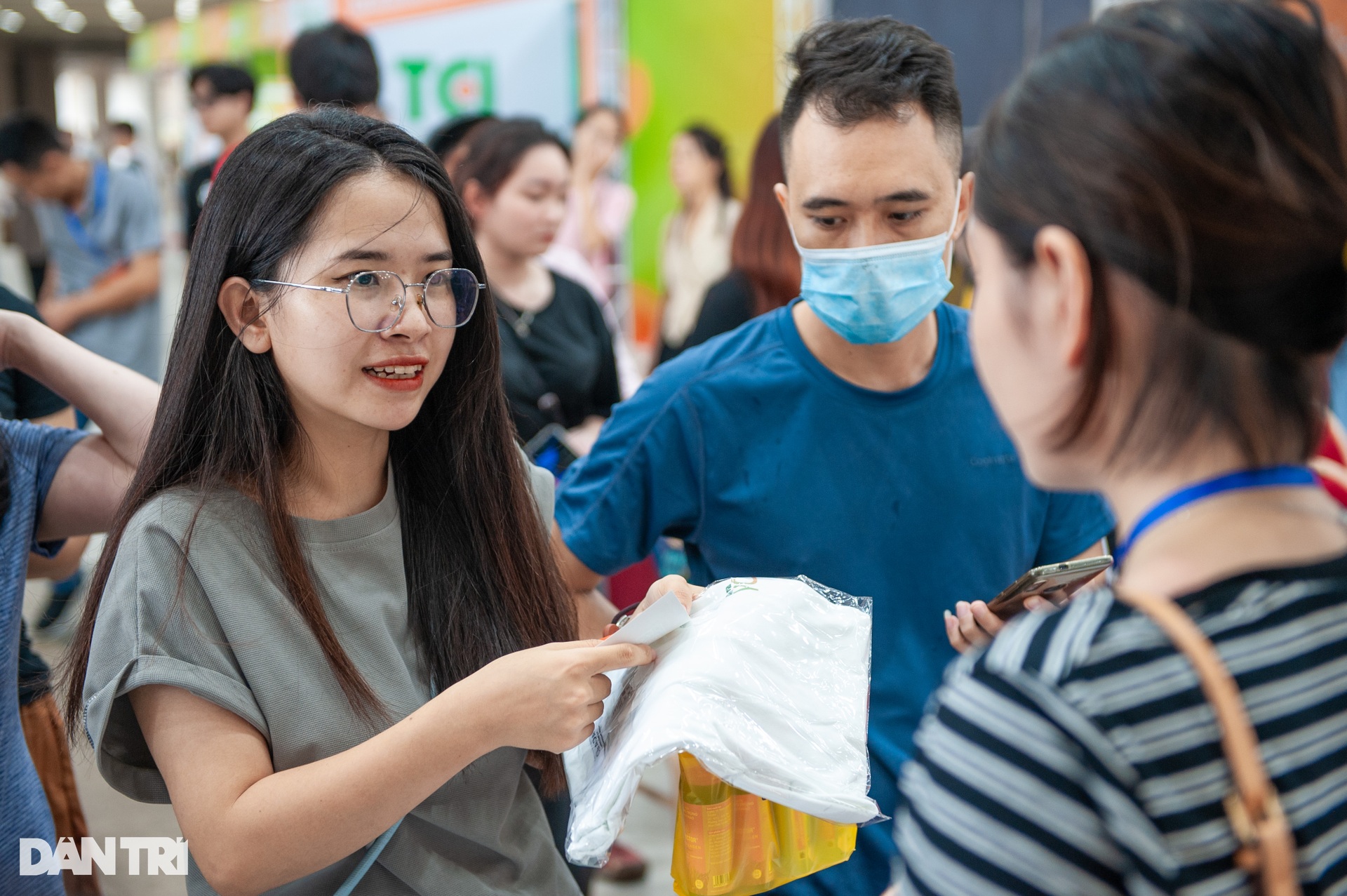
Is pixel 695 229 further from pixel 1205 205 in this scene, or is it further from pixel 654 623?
pixel 1205 205

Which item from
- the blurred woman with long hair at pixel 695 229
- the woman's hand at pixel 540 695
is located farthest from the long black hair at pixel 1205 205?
the blurred woman with long hair at pixel 695 229

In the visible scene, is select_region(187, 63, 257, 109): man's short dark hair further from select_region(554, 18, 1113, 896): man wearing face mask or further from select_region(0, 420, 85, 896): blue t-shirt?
select_region(554, 18, 1113, 896): man wearing face mask

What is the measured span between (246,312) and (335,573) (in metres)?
0.33

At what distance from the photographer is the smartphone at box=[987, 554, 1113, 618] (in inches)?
50.7

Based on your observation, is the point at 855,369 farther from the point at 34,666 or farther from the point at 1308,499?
the point at 34,666

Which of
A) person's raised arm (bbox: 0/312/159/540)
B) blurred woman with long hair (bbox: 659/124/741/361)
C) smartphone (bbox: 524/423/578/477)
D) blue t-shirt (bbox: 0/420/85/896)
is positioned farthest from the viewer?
blurred woman with long hair (bbox: 659/124/741/361)

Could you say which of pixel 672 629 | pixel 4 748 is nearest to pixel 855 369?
pixel 672 629

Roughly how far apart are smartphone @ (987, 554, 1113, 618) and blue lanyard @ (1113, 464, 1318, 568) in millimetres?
486

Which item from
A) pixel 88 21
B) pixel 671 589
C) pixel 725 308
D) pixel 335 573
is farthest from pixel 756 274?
pixel 88 21

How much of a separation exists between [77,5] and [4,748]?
850 inches

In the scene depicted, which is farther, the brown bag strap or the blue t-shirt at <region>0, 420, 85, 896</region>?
the blue t-shirt at <region>0, 420, 85, 896</region>

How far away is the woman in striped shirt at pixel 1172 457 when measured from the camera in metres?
0.71

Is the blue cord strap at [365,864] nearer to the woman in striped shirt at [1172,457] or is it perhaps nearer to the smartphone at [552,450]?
the woman in striped shirt at [1172,457]

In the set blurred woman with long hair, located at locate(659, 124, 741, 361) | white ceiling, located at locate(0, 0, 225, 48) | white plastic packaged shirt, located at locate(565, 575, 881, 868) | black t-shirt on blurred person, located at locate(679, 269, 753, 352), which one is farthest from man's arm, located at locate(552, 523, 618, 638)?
white ceiling, located at locate(0, 0, 225, 48)
